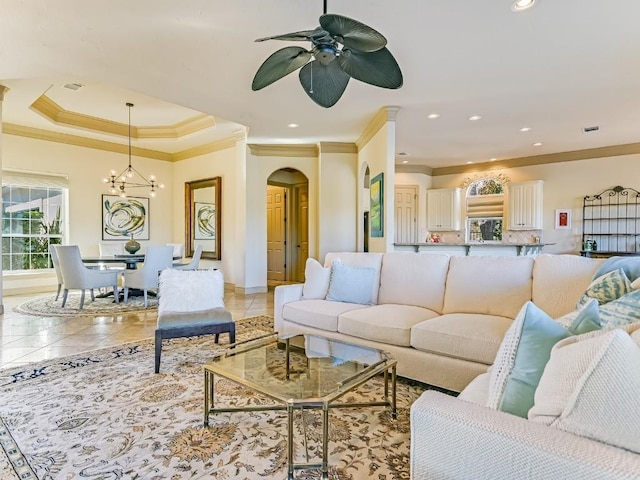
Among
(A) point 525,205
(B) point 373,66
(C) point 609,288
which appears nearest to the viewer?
(C) point 609,288

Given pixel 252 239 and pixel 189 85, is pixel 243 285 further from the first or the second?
pixel 189 85

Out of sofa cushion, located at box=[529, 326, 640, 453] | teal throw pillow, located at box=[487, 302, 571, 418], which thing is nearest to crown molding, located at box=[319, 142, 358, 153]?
teal throw pillow, located at box=[487, 302, 571, 418]

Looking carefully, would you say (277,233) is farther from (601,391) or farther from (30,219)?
(601,391)

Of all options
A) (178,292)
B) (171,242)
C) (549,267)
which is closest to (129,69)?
(178,292)

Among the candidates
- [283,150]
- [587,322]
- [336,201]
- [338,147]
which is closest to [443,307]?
[587,322]

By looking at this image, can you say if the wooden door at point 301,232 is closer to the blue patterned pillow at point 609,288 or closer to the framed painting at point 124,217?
the framed painting at point 124,217

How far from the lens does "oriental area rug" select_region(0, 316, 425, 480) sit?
5.43ft

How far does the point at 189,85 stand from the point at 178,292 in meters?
2.24

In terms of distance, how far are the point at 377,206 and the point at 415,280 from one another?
6.61 ft

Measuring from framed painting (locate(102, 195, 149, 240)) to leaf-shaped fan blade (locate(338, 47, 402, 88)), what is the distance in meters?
6.70

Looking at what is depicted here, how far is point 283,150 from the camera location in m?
6.79

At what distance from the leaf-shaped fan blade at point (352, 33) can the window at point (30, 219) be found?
22.7 ft

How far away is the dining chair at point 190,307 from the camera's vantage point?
284 centimetres

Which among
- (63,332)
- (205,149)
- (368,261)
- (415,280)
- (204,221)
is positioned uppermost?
(205,149)
